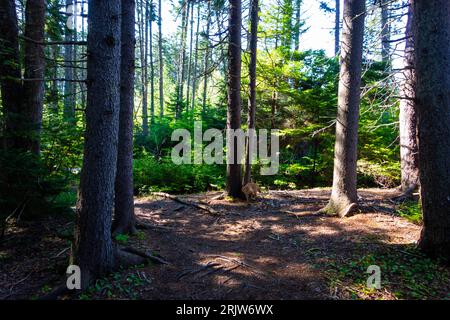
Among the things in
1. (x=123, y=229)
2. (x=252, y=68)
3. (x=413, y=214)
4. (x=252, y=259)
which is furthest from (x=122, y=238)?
(x=252, y=68)

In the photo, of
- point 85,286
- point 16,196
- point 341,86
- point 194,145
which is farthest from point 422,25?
point 194,145

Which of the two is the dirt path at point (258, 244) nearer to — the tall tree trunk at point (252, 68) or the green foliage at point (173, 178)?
the tall tree trunk at point (252, 68)

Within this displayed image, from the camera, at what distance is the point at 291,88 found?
515 inches

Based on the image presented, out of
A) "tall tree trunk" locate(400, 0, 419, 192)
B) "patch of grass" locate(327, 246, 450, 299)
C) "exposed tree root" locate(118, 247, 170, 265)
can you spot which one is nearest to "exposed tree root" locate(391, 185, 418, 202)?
"tall tree trunk" locate(400, 0, 419, 192)

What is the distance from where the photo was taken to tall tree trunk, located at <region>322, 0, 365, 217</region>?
671 cm

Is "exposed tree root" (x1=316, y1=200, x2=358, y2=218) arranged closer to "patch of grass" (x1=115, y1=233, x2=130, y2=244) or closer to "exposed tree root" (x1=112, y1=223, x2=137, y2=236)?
"exposed tree root" (x1=112, y1=223, x2=137, y2=236)

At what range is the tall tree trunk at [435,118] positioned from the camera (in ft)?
13.6

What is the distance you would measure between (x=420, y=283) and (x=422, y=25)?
3750 millimetres

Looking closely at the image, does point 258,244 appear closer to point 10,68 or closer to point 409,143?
point 409,143

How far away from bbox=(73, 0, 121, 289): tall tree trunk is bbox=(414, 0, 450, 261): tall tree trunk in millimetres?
4554

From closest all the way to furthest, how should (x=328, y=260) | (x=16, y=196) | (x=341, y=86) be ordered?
(x=328, y=260), (x=16, y=196), (x=341, y=86)

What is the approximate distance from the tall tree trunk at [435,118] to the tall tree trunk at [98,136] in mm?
4554

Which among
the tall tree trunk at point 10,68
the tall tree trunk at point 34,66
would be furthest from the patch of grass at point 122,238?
the tall tree trunk at point 10,68
